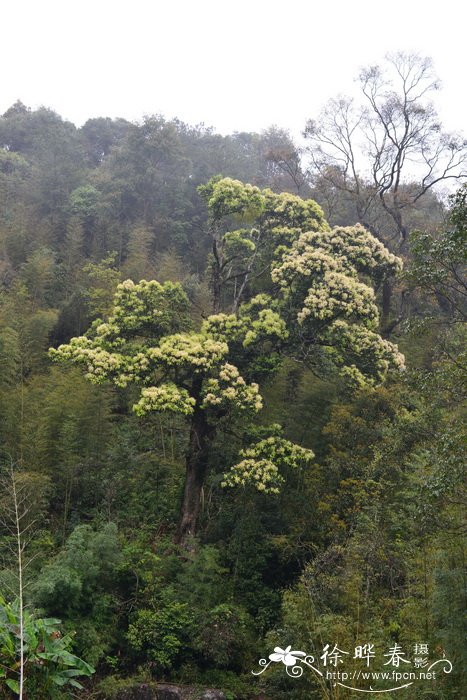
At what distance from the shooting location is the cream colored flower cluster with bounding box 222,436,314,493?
9.30m

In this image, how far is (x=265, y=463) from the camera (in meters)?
9.41

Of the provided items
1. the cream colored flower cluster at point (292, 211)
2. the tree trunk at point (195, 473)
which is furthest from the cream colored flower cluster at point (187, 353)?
the cream colored flower cluster at point (292, 211)

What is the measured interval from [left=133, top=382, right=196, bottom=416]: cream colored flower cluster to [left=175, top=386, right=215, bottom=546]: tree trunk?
4.01ft

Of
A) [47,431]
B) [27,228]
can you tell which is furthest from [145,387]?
[27,228]

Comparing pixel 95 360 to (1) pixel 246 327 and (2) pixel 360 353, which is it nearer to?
(1) pixel 246 327

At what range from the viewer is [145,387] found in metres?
10.0

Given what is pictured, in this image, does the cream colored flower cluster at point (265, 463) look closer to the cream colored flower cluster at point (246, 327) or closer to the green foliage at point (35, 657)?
the cream colored flower cluster at point (246, 327)

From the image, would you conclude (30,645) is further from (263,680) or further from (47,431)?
(47,431)

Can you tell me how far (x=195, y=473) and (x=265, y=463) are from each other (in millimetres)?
1649

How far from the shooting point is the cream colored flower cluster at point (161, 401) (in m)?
9.09

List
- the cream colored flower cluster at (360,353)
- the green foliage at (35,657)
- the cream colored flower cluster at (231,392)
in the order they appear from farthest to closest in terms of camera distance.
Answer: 1. the cream colored flower cluster at (360,353)
2. the cream colored flower cluster at (231,392)
3. the green foliage at (35,657)

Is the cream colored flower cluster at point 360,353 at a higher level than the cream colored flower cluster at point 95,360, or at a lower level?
higher

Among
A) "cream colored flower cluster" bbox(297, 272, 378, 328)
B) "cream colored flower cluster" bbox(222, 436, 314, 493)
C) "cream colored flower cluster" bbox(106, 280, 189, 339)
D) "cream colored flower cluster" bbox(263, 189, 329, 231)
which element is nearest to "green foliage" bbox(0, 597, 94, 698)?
"cream colored flower cluster" bbox(222, 436, 314, 493)

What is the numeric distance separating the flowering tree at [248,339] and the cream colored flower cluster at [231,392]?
18 mm
